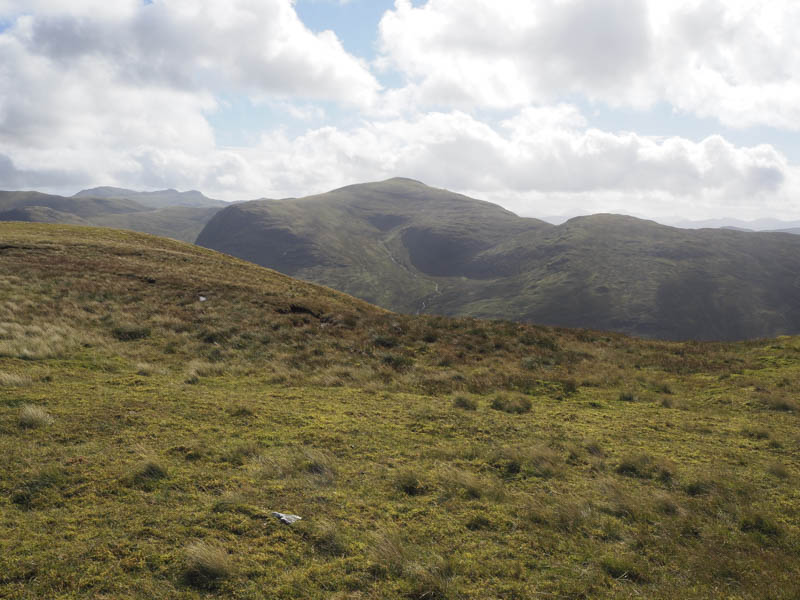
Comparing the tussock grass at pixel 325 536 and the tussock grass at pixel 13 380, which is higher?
the tussock grass at pixel 13 380

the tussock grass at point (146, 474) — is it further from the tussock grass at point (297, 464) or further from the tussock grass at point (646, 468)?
the tussock grass at point (646, 468)

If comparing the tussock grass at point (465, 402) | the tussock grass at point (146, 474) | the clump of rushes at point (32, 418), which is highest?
the clump of rushes at point (32, 418)

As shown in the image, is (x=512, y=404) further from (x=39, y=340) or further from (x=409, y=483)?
(x=39, y=340)

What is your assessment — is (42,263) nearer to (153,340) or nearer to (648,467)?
(153,340)

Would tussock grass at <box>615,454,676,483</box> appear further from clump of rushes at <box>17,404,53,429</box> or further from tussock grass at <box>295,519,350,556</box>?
clump of rushes at <box>17,404,53,429</box>

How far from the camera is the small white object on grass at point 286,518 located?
21.2 ft

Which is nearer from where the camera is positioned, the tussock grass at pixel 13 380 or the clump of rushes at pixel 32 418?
the clump of rushes at pixel 32 418

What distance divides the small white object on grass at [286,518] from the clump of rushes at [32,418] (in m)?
6.05

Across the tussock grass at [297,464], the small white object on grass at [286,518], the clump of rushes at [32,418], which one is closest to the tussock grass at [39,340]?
the clump of rushes at [32,418]

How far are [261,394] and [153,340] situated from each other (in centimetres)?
790

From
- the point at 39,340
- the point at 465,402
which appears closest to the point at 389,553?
the point at 465,402

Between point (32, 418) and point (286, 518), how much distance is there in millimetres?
6524

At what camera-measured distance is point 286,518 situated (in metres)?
6.53

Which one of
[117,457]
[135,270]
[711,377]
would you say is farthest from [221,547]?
[135,270]
